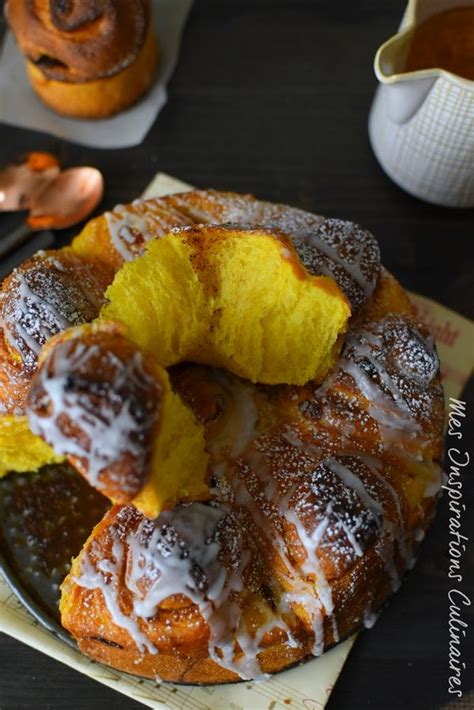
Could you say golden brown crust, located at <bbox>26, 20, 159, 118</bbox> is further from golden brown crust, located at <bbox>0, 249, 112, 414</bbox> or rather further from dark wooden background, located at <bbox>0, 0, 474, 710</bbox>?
golden brown crust, located at <bbox>0, 249, 112, 414</bbox>

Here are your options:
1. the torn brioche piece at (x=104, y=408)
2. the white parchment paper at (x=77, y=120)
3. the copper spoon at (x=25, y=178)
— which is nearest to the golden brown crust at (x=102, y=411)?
the torn brioche piece at (x=104, y=408)

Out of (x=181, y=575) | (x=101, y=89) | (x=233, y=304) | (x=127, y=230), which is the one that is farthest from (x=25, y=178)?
(x=181, y=575)

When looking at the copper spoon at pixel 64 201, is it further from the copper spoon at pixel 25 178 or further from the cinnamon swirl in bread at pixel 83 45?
the cinnamon swirl in bread at pixel 83 45

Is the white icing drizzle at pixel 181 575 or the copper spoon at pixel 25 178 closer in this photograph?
the white icing drizzle at pixel 181 575

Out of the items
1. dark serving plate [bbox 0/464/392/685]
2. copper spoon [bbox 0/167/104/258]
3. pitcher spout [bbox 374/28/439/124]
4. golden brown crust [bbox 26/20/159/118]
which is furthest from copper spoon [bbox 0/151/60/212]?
pitcher spout [bbox 374/28/439/124]

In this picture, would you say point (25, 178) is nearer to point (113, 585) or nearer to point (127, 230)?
point (127, 230)
